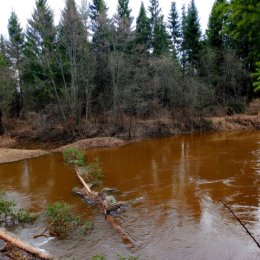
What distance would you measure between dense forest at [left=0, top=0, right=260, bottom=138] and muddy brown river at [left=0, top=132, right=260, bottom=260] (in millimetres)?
8131

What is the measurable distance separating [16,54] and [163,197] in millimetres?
30182

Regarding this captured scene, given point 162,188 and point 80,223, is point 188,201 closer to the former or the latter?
point 162,188

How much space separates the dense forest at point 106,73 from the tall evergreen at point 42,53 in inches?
3.3

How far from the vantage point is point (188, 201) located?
1160cm

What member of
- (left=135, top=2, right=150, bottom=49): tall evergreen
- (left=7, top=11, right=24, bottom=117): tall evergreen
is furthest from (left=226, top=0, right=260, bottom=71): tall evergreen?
(left=135, top=2, right=150, bottom=49): tall evergreen

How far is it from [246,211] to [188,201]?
6.76 ft

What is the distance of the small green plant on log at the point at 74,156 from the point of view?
55.1 ft

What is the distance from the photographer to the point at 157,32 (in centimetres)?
4103

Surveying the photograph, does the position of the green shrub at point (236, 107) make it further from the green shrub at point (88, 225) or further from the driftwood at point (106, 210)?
the green shrub at point (88, 225)

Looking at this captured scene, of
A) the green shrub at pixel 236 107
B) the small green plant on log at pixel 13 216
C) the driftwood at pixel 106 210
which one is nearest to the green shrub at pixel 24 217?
the small green plant on log at pixel 13 216

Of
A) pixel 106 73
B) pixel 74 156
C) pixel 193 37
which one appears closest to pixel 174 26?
pixel 193 37

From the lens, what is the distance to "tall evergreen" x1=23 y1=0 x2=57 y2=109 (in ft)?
90.8

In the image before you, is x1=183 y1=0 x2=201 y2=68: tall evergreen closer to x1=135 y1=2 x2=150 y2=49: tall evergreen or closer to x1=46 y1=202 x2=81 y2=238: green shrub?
x1=135 y1=2 x2=150 y2=49: tall evergreen

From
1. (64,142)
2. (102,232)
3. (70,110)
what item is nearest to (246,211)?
(102,232)
